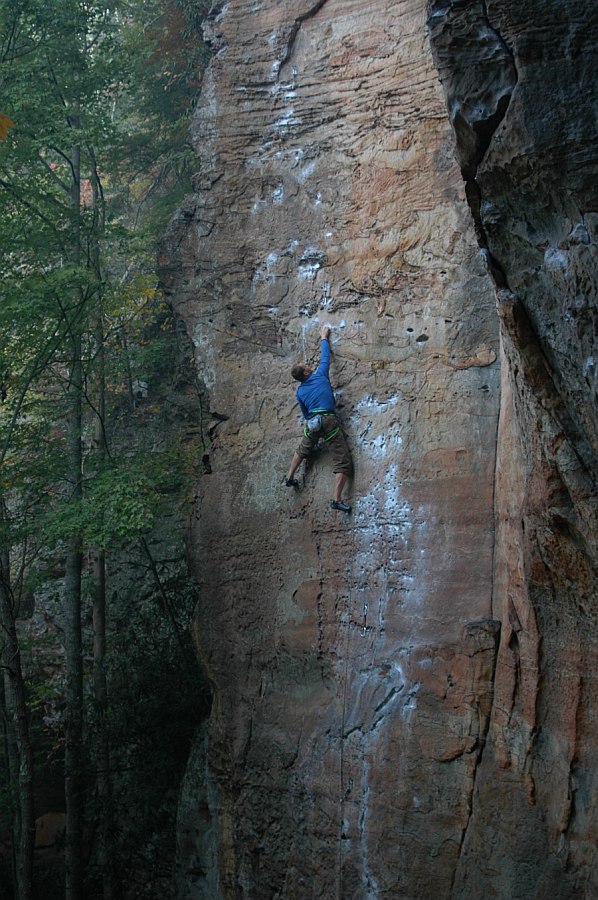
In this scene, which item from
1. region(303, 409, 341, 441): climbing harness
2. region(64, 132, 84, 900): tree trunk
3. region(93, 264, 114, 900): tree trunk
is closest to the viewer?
region(303, 409, 341, 441): climbing harness

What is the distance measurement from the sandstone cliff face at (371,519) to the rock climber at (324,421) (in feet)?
0.62

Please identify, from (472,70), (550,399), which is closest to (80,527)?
(550,399)

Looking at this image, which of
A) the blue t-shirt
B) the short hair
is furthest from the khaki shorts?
the short hair

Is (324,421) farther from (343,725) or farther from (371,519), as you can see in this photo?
(343,725)

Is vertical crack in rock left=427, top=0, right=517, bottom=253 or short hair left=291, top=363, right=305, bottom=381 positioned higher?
vertical crack in rock left=427, top=0, right=517, bottom=253

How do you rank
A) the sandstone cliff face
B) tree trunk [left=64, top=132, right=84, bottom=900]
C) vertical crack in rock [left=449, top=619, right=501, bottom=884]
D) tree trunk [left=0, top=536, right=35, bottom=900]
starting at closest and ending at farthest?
the sandstone cliff face → vertical crack in rock [left=449, top=619, right=501, bottom=884] → tree trunk [left=0, top=536, right=35, bottom=900] → tree trunk [left=64, top=132, right=84, bottom=900]

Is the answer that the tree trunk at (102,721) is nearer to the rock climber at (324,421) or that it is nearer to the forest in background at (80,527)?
the forest in background at (80,527)

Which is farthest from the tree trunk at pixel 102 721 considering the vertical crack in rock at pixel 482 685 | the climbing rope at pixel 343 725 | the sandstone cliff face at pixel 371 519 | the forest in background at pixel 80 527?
the vertical crack in rock at pixel 482 685

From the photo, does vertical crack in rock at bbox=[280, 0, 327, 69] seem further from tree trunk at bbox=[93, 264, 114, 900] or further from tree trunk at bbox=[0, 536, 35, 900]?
tree trunk at bbox=[0, 536, 35, 900]

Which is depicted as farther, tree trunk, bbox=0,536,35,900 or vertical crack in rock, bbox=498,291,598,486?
tree trunk, bbox=0,536,35,900

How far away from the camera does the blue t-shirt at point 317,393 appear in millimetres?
8672

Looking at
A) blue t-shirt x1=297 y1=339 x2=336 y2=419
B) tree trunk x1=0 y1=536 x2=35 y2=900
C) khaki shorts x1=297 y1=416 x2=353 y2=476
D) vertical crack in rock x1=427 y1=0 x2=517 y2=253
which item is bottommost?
tree trunk x1=0 y1=536 x2=35 y2=900

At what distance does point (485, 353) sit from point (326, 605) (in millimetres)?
2612

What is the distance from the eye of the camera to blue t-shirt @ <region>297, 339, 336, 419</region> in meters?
8.67
